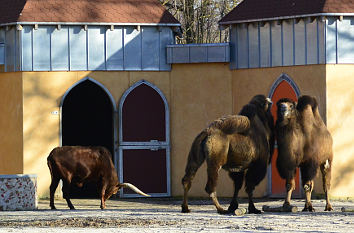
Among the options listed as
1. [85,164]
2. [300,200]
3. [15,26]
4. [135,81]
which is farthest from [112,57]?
[300,200]

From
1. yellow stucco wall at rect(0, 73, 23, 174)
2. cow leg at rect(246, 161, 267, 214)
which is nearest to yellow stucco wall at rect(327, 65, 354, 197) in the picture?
cow leg at rect(246, 161, 267, 214)

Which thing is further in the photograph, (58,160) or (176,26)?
(176,26)

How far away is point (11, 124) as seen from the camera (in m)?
19.2

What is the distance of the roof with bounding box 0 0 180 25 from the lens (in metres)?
18.8

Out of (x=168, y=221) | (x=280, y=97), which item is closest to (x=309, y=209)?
(x=168, y=221)

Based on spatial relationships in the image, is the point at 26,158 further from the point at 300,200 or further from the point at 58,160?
the point at 300,200

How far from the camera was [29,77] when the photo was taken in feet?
62.2

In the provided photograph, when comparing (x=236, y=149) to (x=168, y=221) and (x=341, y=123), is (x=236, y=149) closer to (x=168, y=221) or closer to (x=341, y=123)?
(x=168, y=221)

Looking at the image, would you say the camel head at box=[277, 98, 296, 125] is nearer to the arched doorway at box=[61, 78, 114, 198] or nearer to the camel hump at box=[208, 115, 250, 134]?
the camel hump at box=[208, 115, 250, 134]

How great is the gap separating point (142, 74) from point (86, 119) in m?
3.36

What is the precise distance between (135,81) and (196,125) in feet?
5.33

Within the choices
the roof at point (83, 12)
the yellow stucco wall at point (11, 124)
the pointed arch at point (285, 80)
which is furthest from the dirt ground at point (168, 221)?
the roof at point (83, 12)

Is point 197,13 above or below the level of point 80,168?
above

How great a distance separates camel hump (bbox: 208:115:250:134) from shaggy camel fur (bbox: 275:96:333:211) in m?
0.70
